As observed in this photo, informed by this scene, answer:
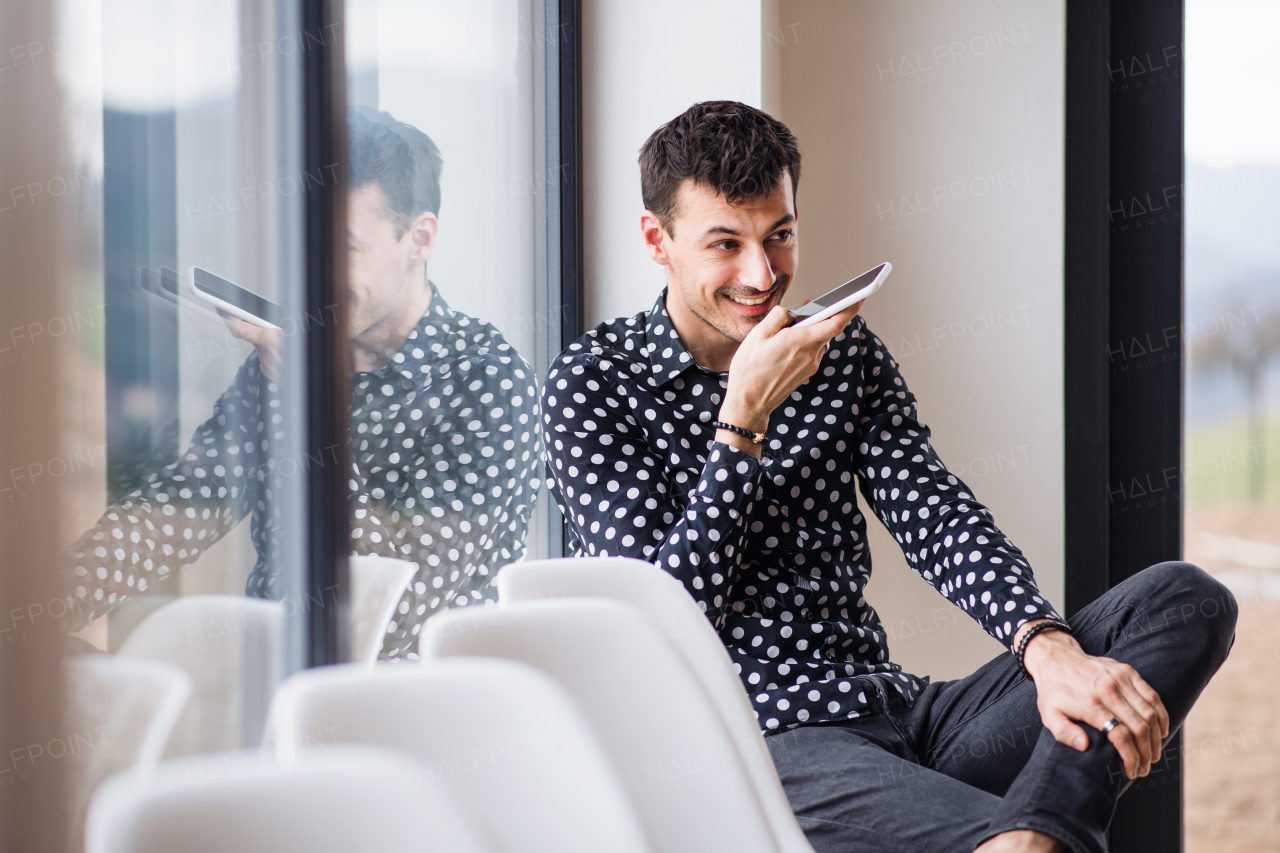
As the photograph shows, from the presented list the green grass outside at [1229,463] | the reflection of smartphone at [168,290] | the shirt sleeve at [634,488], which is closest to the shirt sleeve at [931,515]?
the shirt sleeve at [634,488]

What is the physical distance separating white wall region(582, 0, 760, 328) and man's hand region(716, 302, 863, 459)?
50cm

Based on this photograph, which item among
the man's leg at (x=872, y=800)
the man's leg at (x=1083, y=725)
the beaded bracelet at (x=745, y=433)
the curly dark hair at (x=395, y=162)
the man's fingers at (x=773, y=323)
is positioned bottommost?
the man's leg at (x=872, y=800)

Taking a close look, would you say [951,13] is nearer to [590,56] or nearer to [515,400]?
[590,56]

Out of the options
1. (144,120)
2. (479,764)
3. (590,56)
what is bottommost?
(479,764)

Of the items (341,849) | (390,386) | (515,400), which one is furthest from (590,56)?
(341,849)

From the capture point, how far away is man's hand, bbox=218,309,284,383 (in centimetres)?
96

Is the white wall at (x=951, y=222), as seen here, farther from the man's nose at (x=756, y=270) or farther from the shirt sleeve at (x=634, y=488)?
the shirt sleeve at (x=634, y=488)

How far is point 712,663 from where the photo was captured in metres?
0.92

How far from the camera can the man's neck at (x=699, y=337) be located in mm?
1394

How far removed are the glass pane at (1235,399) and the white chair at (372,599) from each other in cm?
144

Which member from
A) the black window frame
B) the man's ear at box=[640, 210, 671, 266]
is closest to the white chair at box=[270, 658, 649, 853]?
the man's ear at box=[640, 210, 671, 266]

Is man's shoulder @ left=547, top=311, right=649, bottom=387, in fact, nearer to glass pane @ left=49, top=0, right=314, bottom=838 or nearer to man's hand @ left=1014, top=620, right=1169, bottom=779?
glass pane @ left=49, top=0, right=314, bottom=838

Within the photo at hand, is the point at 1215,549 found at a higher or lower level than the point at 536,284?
lower

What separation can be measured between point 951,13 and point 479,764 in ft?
5.65
